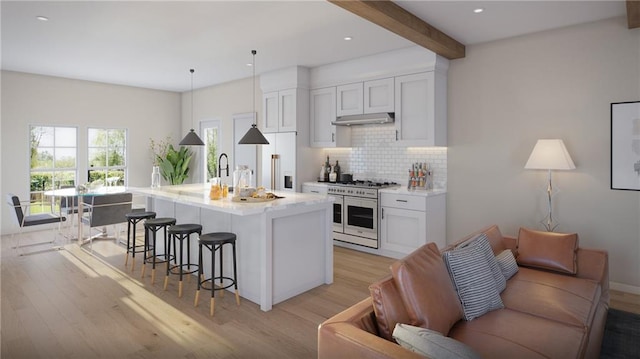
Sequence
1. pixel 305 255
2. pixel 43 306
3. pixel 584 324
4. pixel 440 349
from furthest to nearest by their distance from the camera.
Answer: pixel 305 255 → pixel 43 306 → pixel 584 324 → pixel 440 349

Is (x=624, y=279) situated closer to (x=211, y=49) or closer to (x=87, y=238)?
(x=211, y=49)

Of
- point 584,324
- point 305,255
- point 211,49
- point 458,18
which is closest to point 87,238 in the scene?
point 211,49

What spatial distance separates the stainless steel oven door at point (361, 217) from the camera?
209 inches

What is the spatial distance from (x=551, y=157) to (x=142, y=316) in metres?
4.23

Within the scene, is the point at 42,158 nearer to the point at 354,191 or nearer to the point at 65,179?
the point at 65,179

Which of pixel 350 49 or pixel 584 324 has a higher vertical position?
pixel 350 49

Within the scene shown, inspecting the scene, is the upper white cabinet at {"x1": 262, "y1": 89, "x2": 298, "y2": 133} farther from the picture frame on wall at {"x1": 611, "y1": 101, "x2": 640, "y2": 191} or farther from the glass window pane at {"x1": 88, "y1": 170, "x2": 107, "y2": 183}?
the picture frame on wall at {"x1": 611, "y1": 101, "x2": 640, "y2": 191}

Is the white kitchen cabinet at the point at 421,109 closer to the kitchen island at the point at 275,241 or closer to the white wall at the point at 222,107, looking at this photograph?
the kitchen island at the point at 275,241

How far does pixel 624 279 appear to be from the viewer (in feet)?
13.0

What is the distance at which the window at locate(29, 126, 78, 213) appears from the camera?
6.85m

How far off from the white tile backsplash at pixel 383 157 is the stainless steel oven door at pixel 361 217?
691mm

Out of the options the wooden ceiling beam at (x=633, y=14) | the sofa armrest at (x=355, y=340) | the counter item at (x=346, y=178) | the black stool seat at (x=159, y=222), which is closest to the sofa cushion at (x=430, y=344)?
the sofa armrest at (x=355, y=340)

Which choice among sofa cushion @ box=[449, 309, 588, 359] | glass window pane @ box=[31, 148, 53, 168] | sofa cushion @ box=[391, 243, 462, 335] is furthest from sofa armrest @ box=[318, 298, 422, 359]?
glass window pane @ box=[31, 148, 53, 168]

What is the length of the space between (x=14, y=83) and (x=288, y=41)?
514 cm
